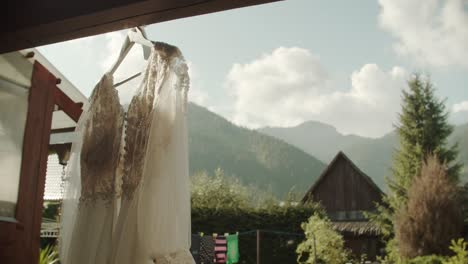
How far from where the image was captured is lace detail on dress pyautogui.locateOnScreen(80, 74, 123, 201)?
1.77 m

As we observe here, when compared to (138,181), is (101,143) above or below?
above

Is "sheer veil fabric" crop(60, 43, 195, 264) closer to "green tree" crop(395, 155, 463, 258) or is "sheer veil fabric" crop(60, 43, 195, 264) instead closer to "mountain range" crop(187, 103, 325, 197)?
"green tree" crop(395, 155, 463, 258)

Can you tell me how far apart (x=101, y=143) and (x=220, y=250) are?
5.80 metres

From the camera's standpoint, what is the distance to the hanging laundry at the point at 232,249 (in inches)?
293

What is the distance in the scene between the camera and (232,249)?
7484 millimetres

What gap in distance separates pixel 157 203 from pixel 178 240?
149mm

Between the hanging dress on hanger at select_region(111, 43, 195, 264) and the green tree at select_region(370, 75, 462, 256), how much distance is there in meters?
11.4

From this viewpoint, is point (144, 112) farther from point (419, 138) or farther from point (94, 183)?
point (419, 138)

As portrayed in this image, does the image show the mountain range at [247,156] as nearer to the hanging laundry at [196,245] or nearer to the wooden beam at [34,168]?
the hanging laundry at [196,245]

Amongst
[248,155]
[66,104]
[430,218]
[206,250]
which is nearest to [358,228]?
[430,218]

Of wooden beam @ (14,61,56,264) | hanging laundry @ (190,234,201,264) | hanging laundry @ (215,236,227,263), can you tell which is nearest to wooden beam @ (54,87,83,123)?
wooden beam @ (14,61,56,264)

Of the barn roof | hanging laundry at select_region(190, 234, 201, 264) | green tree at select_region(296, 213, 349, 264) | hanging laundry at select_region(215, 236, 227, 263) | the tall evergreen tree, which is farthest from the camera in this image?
the barn roof

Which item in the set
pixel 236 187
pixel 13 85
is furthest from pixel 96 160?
pixel 236 187

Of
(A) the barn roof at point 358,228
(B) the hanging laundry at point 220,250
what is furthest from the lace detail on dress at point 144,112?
(A) the barn roof at point 358,228
